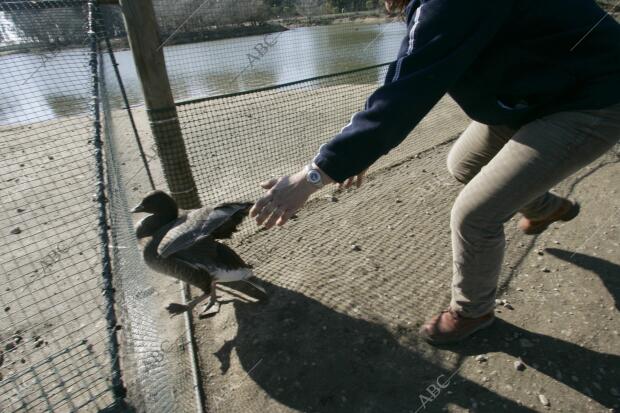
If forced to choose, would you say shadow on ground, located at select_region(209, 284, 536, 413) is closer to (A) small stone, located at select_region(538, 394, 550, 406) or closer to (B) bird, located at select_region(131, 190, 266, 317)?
(A) small stone, located at select_region(538, 394, 550, 406)

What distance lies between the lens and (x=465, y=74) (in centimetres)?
194

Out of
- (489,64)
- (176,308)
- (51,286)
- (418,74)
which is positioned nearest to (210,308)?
(176,308)

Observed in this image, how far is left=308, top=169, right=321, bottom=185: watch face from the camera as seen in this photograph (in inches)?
67.8

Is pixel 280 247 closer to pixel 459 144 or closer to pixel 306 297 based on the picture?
pixel 306 297

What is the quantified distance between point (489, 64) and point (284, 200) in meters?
1.13

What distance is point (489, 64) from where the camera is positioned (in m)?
1.84

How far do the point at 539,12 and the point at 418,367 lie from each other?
79.4 inches

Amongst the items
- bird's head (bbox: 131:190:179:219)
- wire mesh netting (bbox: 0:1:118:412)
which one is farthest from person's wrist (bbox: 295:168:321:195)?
bird's head (bbox: 131:190:179:219)

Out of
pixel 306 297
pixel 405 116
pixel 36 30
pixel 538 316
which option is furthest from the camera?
pixel 36 30

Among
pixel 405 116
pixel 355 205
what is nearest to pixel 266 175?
pixel 355 205

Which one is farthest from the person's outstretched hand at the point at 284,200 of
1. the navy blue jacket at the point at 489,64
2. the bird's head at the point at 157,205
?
the bird's head at the point at 157,205

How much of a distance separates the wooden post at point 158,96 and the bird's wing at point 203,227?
0.84 m

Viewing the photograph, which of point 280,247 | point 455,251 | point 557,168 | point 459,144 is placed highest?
point 557,168

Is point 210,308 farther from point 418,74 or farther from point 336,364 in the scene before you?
point 418,74
